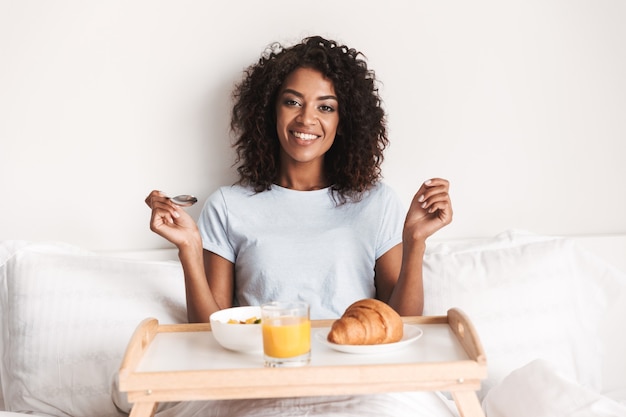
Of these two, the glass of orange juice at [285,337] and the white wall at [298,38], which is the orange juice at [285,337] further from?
the white wall at [298,38]

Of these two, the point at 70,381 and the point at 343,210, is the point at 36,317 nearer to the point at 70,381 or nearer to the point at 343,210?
the point at 70,381

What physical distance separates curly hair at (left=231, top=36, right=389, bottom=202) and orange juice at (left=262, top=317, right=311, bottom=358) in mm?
733

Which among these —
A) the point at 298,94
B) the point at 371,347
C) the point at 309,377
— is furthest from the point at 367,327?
the point at 298,94

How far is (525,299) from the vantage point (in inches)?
71.3

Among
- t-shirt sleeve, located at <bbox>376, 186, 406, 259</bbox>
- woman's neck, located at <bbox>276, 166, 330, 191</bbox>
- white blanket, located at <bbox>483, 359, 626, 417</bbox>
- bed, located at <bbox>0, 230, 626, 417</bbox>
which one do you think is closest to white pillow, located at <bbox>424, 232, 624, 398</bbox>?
bed, located at <bbox>0, 230, 626, 417</bbox>

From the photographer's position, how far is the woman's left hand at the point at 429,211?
1.62 meters

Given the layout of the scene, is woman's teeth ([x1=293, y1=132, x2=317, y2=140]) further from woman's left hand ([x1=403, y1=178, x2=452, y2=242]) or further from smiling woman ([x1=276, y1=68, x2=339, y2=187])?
woman's left hand ([x1=403, y1=178, x2=452, y2=242])

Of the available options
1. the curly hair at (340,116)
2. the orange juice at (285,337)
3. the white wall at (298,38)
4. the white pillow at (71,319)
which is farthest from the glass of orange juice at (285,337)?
the white wall at (298,38)

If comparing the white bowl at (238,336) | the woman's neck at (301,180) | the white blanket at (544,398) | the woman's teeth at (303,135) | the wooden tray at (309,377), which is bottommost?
the white blanket at (544,398)

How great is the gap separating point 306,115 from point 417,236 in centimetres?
42

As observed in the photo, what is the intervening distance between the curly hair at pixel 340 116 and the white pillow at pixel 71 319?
384mm

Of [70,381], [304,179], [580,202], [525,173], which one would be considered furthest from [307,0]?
[70,381]

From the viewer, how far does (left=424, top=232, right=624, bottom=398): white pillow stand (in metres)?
1.78

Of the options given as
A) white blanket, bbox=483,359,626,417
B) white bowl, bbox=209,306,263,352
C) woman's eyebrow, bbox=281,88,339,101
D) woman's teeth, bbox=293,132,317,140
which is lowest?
white blanket, bbox=483,359,626,417
